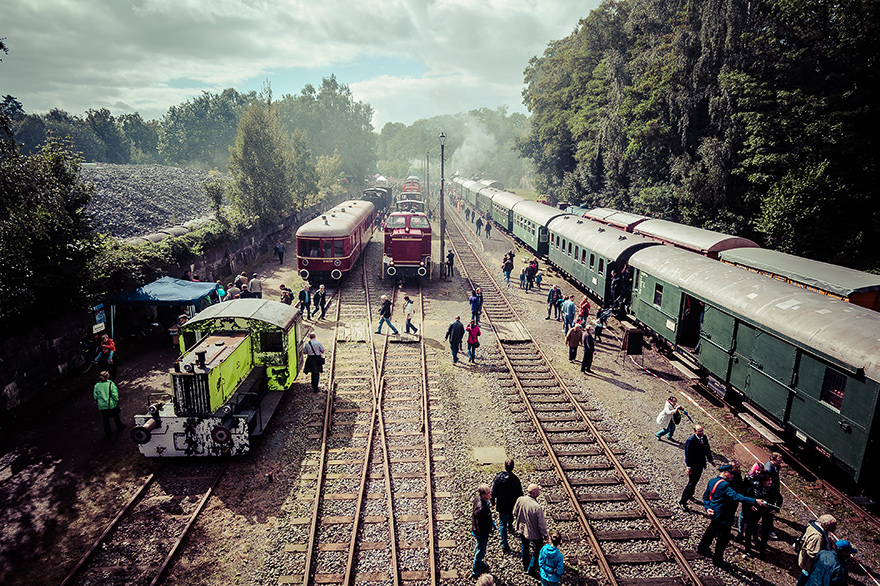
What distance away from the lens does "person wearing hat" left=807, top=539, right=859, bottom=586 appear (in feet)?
19.1

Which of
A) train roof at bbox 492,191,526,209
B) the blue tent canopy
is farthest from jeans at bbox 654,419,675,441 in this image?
train roof at bbox 492,191,526,209

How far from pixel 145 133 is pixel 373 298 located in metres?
96.7

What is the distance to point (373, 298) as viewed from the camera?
22516mm

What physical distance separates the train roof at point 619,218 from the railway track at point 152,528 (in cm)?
2345

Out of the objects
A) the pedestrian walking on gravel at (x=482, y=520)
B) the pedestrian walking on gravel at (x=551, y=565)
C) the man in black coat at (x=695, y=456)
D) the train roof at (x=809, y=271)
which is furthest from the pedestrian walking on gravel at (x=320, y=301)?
the train roof at (x=809, y=271)

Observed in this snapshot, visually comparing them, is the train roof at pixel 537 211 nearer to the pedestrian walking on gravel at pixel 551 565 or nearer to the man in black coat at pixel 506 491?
the man in black coat at pixel 506 491

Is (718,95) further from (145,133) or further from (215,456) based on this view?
(145,133)

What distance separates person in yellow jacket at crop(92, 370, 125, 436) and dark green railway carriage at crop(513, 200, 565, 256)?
2418 cm

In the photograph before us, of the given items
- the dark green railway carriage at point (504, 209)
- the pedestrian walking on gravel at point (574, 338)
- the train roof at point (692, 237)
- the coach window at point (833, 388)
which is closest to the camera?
the coach window at point (833, 388)

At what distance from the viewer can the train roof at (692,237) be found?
1773cm

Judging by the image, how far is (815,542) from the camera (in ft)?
21.1

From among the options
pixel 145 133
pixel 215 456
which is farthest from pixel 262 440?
pixel 145 133

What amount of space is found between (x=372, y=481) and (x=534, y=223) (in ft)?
80.9

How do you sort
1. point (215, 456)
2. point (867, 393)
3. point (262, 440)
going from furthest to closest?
point (262, 440), point (215, 456), point (867, 393)
